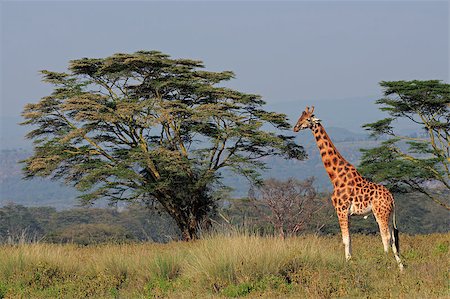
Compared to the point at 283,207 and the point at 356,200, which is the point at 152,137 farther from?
the point at 356,200

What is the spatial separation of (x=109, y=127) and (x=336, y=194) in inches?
729

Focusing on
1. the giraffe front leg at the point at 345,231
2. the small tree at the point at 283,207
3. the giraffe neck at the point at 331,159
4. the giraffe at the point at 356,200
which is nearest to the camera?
the giraffe at the point at 356,200

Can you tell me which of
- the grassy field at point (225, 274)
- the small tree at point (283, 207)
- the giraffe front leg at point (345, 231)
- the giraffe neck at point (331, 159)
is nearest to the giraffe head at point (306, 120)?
the giraffe neck at point (331, 159)

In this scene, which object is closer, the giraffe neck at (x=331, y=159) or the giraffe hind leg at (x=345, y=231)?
the giraffe hind leg at (x=345, y=231)

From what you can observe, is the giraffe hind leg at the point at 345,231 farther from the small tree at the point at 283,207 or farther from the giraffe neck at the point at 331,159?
the small tree at the point at 283,207

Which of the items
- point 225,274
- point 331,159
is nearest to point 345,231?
point 331,159

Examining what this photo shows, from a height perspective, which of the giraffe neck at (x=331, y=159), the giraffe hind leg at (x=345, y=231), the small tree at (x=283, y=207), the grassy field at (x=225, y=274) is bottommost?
the small tree at (x=283, y=207)

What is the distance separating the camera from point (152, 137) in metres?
31.9

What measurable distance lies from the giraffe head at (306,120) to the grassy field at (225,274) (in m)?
2.44

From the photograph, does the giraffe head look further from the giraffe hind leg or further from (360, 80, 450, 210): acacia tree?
(360, 80, 450, 210): acacia tree

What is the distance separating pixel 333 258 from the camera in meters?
12.4

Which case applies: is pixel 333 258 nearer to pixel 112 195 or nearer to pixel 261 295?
pixel 261 295

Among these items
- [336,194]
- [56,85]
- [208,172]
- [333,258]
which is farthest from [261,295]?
[56,85]

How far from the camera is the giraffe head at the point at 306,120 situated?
14203 mm
